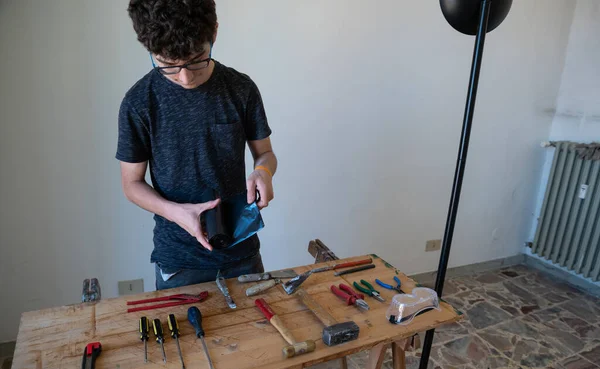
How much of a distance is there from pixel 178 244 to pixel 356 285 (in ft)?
1.93

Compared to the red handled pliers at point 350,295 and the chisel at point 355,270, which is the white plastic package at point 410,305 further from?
the chisel at point 355,270

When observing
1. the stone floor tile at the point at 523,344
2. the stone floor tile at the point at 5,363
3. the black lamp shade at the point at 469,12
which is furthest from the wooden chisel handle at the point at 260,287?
the stone floor tile at the point at 523,344

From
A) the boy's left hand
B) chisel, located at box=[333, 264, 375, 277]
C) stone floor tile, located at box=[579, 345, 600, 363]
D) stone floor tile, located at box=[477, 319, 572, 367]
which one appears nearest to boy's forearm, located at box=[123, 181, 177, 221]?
the boy's left hand

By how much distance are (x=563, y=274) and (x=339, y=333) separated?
310 cm

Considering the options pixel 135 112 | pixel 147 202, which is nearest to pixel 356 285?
pixel 147 202

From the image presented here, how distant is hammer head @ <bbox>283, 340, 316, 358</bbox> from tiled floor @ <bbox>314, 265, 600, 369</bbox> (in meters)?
1.33

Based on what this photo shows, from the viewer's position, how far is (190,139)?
3.94 feet

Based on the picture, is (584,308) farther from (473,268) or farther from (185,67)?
(185,67)

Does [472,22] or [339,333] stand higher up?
[472,22]

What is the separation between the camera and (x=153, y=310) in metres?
1.11

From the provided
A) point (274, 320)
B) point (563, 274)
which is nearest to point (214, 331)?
point (274, 320)

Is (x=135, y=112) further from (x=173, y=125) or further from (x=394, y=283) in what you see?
(x=394, y=283)

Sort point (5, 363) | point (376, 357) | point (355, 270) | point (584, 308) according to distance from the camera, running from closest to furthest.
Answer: point (376, 357) < point (355, 270) < point (5, 363) < point (584, 308)

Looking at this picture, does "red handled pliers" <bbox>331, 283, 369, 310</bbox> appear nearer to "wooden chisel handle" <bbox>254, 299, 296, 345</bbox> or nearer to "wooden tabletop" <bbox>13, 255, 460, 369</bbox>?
"wooden tabletop" <bbox>13, 255, 460, 369</bbox>
